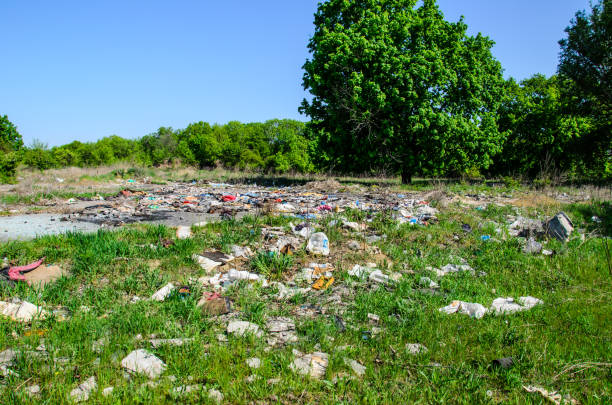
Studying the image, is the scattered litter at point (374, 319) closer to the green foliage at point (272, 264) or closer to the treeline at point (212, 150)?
the green foliage at point (272, 264)

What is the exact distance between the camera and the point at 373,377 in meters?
2.35

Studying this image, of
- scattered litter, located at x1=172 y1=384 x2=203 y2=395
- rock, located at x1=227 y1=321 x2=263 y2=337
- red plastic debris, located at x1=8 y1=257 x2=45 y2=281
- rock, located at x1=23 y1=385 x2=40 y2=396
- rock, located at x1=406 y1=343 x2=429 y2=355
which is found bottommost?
rock, located at x1=406 y1=343 x2=429 y2=355

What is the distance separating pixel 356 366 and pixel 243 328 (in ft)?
3.10

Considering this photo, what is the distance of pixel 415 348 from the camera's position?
2730mm

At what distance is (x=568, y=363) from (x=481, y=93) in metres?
14.6

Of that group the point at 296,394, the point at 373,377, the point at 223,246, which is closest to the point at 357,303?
the point at 373,377

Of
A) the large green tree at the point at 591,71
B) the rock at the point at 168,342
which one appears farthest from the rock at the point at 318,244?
the large green tree at the point at 591,71

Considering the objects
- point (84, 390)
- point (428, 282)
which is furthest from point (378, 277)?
point (84, 390)

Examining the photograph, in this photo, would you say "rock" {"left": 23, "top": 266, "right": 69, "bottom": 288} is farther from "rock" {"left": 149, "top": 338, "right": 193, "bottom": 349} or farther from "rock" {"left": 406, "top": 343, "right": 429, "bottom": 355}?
"rock" {"left": 406, "top": 343, "right": 429, "bottom": 355}

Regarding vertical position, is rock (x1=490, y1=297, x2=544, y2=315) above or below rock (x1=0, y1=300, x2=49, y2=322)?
below

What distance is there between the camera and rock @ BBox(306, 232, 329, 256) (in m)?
4.88

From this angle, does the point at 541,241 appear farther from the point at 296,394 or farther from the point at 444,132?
the point at 444,132

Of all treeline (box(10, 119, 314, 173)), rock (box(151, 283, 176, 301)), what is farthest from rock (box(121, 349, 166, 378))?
treeline (box(10, 119, 314, 173))

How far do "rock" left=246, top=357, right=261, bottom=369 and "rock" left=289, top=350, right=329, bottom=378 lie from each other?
216mm
